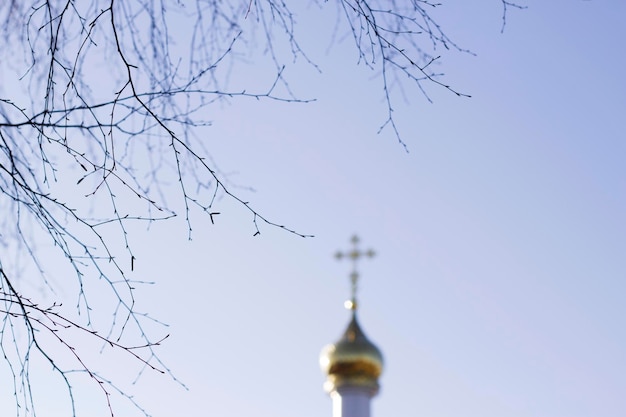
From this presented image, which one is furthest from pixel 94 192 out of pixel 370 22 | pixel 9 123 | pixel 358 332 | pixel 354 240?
pixel 354 240

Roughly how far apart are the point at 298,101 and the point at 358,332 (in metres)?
16.6

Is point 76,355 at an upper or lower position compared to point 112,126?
lower

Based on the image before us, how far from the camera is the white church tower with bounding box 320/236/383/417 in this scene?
1895 centimetres

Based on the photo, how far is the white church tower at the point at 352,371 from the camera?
18953mm

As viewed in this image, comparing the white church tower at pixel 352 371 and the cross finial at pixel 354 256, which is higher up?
the cross finial at pixel 354 256

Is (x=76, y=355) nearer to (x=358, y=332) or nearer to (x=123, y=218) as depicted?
(x=123, y=218)

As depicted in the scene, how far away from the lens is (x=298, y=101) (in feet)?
10.2

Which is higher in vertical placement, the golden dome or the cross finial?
the cross finial

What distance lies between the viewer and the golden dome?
18.9m

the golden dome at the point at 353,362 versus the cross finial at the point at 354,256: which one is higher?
the cross finial at the point at 354,256

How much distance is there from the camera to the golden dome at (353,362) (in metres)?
18.9

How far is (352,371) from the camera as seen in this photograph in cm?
1895

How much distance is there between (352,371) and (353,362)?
157 millimetres

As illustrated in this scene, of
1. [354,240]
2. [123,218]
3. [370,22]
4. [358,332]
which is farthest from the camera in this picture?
[354,240]
